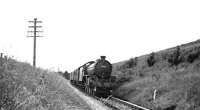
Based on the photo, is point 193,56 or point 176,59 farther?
point 176,59

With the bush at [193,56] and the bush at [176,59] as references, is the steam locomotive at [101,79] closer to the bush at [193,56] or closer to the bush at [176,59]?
the bush at [176,59]

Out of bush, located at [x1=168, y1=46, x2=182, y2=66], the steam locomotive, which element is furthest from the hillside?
the steam locomotive

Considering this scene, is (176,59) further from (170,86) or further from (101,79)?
(170,86)

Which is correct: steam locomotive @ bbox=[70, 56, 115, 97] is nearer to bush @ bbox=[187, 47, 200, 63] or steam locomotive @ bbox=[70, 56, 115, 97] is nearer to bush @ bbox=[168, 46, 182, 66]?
bush @ bbox=[168, 46, 182, 66]

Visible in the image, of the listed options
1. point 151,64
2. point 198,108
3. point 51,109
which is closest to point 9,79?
point 51,109

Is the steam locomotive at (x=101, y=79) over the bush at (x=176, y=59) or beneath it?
beneath

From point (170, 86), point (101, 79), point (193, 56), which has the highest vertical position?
point (193, 56)

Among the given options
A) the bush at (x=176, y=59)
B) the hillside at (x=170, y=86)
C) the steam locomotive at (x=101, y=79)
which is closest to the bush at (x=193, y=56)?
the hillside at (x=170, y=86)

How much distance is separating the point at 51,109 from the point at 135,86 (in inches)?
753

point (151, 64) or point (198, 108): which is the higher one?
point (151, 64)

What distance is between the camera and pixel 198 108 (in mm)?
14156

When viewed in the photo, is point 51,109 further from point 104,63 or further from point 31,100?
point 104,63

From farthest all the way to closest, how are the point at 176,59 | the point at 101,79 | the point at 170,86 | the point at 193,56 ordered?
the point at 176,59 < the point at 193,56 < the point at 101,79 < the point at 170,86

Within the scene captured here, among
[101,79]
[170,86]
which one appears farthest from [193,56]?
[101,79]
